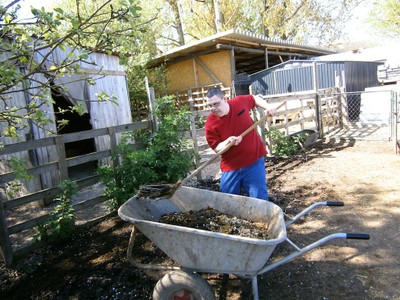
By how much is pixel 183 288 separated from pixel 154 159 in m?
2.67

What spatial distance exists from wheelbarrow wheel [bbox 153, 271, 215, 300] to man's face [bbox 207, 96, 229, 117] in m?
1.73

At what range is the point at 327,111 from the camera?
35.3 ft

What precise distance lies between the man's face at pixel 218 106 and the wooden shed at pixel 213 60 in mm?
8665

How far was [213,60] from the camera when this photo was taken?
13.7 m

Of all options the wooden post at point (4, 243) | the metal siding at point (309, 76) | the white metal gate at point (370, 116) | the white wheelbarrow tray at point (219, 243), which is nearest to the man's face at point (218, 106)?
the white wheelbarrow tray at point (219, 243)

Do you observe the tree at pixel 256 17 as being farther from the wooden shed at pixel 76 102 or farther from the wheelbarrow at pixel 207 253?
the wheelbarrow at pixel 207 253

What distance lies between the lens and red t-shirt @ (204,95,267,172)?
11.4 feet

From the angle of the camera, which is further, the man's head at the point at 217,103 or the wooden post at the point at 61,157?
the wooden post at the point at 61,157

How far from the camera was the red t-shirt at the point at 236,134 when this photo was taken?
348 cm

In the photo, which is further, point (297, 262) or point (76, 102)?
point (76, 102)

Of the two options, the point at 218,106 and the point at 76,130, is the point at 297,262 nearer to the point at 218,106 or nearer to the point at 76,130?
the point at 218,106

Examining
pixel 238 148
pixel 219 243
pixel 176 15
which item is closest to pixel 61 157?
pixel 238 148

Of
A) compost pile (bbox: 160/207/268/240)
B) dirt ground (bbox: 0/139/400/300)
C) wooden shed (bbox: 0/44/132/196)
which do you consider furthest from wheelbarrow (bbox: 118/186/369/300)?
wooden shed (bbox: 0/44/132/196)

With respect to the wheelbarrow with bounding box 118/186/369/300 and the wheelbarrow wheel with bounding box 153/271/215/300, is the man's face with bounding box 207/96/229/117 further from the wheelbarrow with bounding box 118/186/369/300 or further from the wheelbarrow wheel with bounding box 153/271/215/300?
the wheelbarrow wheel with bounding box 153/271/215/300
